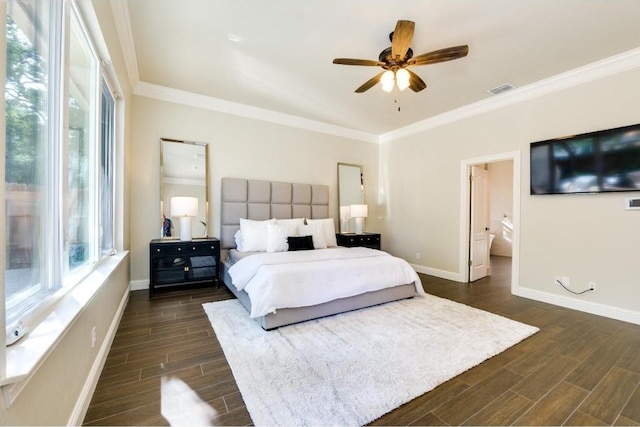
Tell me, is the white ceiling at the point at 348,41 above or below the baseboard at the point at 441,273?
above

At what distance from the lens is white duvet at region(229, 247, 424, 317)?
2.73 metres

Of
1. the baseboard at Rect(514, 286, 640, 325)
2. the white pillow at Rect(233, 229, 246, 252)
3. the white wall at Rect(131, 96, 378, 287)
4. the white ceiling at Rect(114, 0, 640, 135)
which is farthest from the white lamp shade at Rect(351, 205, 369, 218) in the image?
the baseboard at Rect(514, 286, 640, 325)

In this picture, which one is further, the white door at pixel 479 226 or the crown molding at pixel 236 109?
the white door at pixel 479 226

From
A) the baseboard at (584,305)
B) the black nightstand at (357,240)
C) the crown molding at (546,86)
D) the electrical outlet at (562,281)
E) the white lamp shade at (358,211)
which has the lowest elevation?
the baseboard at (584,305)

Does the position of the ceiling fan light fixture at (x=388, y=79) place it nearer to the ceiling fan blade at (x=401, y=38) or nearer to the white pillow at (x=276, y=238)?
the ceiling fan blade at (x=401, y=38)

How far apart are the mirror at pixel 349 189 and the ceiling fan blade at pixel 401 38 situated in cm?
335

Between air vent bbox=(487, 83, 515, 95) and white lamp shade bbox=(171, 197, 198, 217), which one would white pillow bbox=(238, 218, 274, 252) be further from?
air vent bbox=(487, 83, 515, 95)

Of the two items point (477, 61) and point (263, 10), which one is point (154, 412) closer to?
point (263, 10)

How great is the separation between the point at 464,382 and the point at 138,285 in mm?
4312

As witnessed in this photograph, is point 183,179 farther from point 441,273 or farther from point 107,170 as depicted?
point 441,273

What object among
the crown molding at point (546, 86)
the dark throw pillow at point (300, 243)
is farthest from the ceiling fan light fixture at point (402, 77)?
the dark throw pillow at point (300, 243)

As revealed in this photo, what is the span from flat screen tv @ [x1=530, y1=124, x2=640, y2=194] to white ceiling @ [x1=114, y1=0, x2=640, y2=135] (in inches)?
36.2

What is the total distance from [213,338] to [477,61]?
4.27 metres

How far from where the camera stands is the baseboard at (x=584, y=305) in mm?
3031
